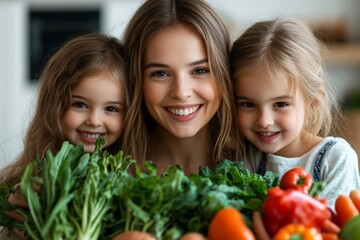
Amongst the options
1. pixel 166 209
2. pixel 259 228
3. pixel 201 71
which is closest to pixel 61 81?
pixel 201 71

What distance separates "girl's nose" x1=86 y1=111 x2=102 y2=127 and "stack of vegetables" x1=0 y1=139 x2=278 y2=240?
1.69ft

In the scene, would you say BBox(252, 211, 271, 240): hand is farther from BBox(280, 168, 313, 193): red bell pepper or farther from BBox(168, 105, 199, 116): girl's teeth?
BBox(168, 105, 199, 116): girl's teeth

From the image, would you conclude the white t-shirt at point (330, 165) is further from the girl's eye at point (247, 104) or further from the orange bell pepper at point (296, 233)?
the orange bell pepper at point (296, 233)

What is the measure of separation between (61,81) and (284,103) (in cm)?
70

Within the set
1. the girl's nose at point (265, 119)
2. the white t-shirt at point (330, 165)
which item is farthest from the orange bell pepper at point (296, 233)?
the girl's nose at point (265, 119)

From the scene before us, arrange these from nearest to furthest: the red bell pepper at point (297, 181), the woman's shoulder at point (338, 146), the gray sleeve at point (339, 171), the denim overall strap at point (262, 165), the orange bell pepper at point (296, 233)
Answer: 1. the orange bell pepper at point (296, 233)
2. the red bell pepper at point (297, 181)
3. the gray sleeve at point (339, 171)
4. the woman's shoulder at point (338, 146)
5. the denim overall strap at point (262, 165)

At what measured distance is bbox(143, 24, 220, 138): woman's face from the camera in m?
1.83

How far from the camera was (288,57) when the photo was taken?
6.23 ft

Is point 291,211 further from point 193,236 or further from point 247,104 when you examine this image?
point 247,104

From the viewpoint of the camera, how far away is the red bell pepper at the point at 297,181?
1382 millimetres

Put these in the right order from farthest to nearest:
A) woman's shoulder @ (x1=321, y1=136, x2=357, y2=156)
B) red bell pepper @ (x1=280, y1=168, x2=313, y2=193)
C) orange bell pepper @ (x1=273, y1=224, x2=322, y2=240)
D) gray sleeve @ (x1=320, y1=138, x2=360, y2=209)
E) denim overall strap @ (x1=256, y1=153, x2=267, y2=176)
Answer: denim overall strap @ (x1=256, y1=153, x2=267, y2=176) → woman's shoulder @ (x1=321, y1=136, x2=357, y2=156) → gray sleeve @ (x1=320, y1=138, x2=360, y2=209) → red bell pepper @ (x1=280, y1=168, x2=313, y2=193) → orange bell pepper @ (x1=273, y1=224, x2=322, y2=240)

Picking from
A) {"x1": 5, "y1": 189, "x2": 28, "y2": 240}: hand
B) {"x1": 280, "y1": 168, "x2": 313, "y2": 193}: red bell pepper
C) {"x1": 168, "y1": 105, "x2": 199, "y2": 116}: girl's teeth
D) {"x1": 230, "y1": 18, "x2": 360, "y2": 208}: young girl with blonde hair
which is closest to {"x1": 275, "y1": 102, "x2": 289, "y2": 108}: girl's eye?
{"x1": 230, "y1": 18, "x2": 360, "y2": 208}: young girl with blonde hair

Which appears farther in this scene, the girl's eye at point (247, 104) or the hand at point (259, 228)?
the girl's eye at point (247, 104)

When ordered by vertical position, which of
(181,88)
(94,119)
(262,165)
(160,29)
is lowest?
(262,165)
